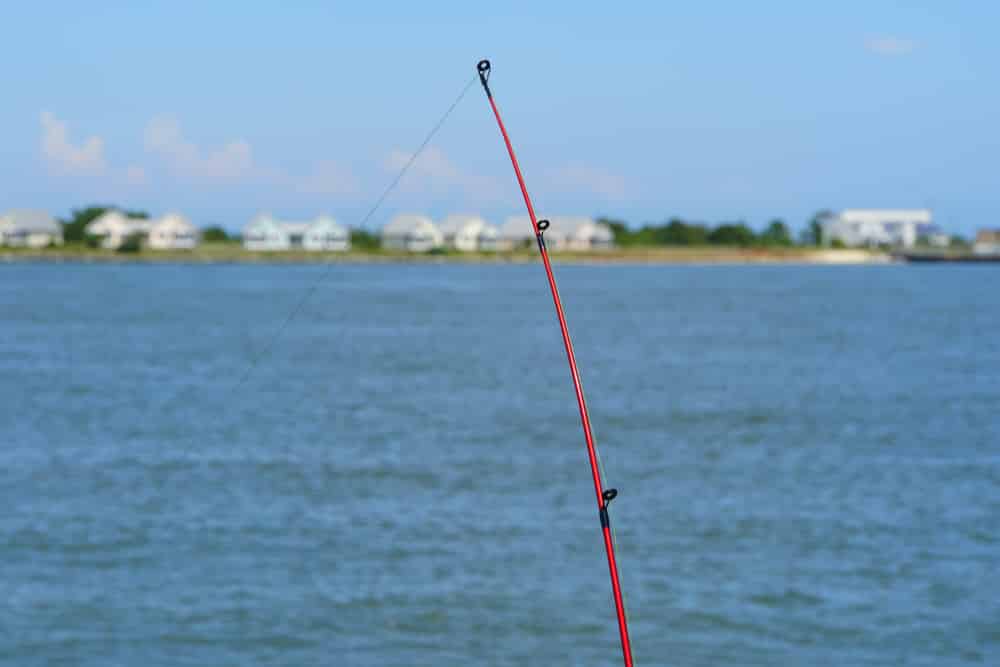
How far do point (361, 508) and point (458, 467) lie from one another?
3981mm

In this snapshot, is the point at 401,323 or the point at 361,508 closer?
the point at 361,508

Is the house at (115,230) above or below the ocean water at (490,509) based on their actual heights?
above

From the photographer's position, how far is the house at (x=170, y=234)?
577ft

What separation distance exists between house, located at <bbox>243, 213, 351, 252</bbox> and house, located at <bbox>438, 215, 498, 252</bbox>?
515 inches

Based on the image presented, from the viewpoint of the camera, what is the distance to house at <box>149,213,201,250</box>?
176 meters

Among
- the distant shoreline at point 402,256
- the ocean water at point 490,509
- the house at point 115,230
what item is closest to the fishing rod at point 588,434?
the ocean water at point 490,509

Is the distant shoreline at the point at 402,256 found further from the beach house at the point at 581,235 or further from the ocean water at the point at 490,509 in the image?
the ocean water at the point at 490,509

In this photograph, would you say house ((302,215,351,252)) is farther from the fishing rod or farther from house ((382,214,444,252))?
the fishing rod

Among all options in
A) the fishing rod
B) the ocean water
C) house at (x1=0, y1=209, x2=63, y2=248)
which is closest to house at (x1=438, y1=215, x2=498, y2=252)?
house at (x1=0, y1=209, x2=63, y2=248)

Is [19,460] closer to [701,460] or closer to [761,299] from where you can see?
[701,460]

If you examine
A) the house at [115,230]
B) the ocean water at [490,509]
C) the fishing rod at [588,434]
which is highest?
the house at [115,230]

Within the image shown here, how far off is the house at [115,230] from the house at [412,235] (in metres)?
28.1

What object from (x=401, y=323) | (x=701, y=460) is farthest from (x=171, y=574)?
(x=401, y=323)

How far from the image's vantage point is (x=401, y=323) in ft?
226
